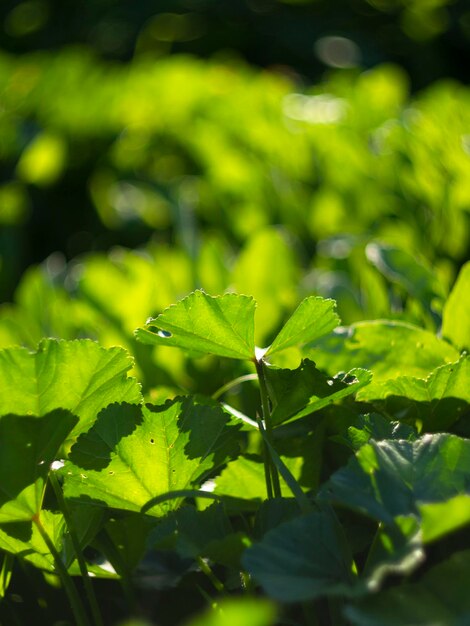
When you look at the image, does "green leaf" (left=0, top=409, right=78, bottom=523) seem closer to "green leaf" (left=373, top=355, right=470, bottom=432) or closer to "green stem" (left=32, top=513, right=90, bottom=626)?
"green stem" (left=32, top=513, right=90, bottom=626)

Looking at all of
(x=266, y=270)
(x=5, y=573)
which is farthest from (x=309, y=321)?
(x=266, y=270)

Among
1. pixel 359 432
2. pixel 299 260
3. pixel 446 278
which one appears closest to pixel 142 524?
pixel 359 432

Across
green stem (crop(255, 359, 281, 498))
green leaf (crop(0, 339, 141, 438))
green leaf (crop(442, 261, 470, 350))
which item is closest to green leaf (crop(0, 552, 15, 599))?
green leaf (crop(0, 339, 141, 438))

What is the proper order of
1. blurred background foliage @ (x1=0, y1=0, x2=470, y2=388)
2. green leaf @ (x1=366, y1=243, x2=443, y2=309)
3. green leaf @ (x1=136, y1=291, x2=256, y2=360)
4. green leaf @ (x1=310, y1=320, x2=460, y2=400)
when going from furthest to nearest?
blurred background foliage @ (x1=0, y1=0, x2=470, y2=388)
green leaf @ (x1=366, y1=243, x2=443, y2=309)
green leaf @ (x1=310, y1=320, x2=460, y2=400)
green leaf @ (x1=136, y1=291, x2=256, y2=360)

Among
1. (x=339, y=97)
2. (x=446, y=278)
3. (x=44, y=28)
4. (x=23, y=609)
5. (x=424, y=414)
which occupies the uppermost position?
(x=424, y=414)

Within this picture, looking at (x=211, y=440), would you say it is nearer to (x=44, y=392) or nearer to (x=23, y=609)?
(x=44, y=392)

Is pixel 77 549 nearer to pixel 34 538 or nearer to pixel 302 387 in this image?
pixel 34 538
